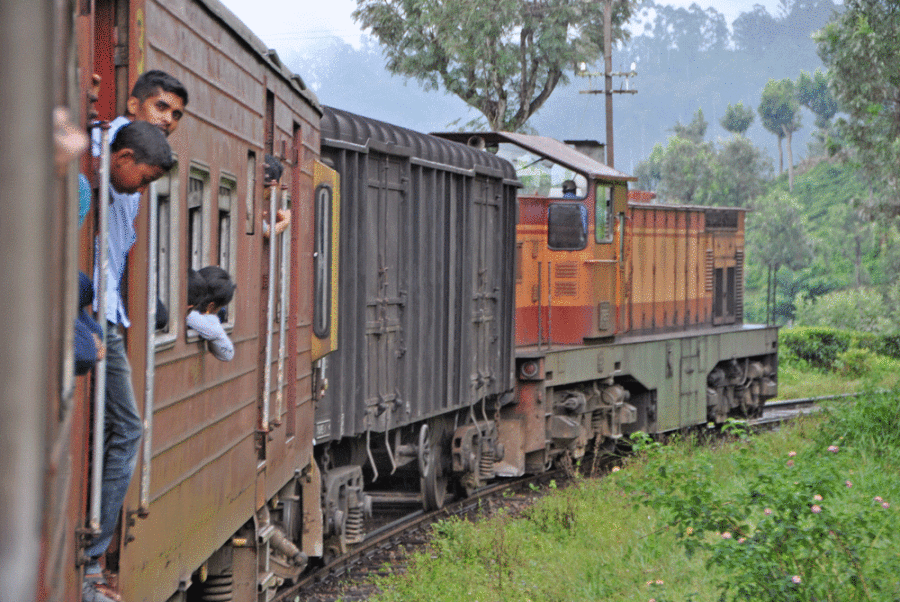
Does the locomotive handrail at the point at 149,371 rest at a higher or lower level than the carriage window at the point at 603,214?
lower

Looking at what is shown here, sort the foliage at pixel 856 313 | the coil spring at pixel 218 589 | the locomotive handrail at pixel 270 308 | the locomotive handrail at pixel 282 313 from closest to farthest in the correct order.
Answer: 1. the locomotive handrail at pixel 270 308
2. the coil spring at pixel 218 589
3. the locomotive handrail at pixel 282 313
4. the foliage at pixel 856 313

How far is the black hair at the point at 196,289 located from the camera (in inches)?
168

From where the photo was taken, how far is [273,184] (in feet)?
18.9

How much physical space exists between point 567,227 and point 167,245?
1089 cm

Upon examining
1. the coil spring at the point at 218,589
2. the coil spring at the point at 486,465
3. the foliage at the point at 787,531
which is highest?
the foliage at the point at 787,531

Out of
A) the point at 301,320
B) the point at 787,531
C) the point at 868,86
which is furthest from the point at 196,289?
the point at 868,86

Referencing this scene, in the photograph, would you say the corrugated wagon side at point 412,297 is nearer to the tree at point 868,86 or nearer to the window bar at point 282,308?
the window bar at point 282,308

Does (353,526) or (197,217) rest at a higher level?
(197,217)

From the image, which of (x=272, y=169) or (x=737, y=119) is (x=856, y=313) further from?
(x=737, y=119)

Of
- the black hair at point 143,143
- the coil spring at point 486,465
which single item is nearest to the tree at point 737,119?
the coil spring at point 486,465

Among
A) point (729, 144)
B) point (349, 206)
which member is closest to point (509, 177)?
point (349, 206)

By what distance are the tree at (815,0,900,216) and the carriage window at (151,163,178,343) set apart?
25.4 metres

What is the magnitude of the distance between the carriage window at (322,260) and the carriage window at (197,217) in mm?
2896

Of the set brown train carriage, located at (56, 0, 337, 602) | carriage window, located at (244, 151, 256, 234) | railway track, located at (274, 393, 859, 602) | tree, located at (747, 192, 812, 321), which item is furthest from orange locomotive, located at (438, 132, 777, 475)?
tree, located at (747, 192, 812, 321)
